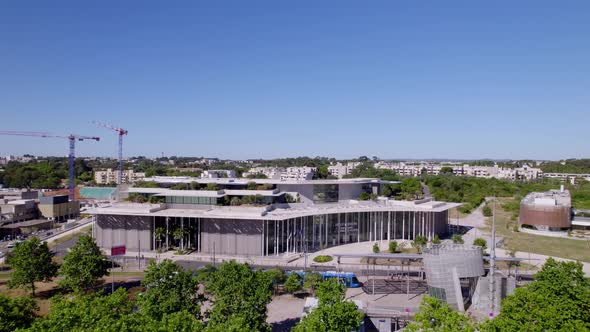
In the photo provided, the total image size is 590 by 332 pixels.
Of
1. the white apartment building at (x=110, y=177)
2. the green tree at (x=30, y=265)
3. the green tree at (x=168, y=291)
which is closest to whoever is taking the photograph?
the green tree at (x=168, y=291)

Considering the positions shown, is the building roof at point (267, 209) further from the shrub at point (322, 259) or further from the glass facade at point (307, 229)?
the shrub at point (322, 259)

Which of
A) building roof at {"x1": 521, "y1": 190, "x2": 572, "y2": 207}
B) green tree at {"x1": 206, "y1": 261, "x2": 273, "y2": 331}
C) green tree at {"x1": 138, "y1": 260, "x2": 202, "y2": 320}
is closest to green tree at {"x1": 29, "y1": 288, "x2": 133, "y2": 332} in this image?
green tree at {"x1": 138, "y1": 260, "x2": 202, "y2": 320}

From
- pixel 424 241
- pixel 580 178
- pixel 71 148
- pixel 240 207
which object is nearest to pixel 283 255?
pixel 240 207

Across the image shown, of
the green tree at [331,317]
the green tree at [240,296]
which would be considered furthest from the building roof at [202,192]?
the green tree at [331,317]

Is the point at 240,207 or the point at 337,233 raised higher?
the point at 240,207

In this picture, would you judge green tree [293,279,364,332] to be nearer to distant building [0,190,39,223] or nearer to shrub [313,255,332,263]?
shrub [313,255,332,263]

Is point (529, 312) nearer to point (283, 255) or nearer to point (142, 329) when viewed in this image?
point (142, 329)
